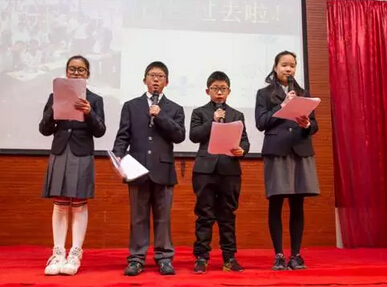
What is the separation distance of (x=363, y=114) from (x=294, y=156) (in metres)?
1.72

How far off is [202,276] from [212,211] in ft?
1.11

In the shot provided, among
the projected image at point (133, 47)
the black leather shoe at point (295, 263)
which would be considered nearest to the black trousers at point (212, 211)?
the black leather shoe at point (295, 263)

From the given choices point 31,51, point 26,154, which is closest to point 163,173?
point 26,154

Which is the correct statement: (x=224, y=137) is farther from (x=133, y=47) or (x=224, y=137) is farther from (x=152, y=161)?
(x=133, y=47)

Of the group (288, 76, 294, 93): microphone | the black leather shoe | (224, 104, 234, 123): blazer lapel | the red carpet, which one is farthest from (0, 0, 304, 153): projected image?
the black leather shoe

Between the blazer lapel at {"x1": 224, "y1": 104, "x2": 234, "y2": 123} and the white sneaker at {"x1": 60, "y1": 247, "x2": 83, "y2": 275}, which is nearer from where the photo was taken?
the white sneaker at {"x1": 60, "y1": 247, "x2": 83, "y2": 275}

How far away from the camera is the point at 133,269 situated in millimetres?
2143

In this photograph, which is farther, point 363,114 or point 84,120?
point 363,114

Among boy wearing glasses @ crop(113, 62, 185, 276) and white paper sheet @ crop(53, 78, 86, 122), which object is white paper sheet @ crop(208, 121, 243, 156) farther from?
white paper sheet @ crop(53, 78, 86, 122)

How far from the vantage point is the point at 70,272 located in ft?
6.98

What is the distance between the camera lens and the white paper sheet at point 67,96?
2.09m

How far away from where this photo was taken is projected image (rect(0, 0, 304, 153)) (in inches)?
139

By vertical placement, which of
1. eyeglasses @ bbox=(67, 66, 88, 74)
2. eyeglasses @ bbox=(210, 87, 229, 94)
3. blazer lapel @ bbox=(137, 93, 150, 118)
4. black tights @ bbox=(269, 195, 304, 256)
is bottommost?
black tights @ bbox=(269, 195, 304, 256)

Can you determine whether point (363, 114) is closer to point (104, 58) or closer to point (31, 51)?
point (104, 58)
